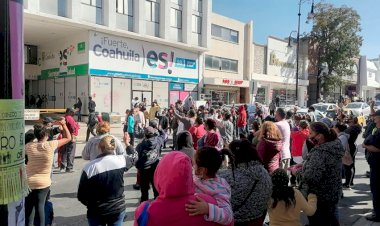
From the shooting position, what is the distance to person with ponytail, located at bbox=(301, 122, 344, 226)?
3840 mm

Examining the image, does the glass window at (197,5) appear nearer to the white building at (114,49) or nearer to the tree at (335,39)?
the white building at (114,49)

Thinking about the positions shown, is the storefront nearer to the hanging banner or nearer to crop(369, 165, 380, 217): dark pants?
crop(369, 165, 380, 217): dark pants

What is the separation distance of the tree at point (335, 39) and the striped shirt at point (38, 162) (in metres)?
46.6

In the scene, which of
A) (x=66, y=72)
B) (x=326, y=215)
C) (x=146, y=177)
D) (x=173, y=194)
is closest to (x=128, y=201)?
(x=146, y=177)

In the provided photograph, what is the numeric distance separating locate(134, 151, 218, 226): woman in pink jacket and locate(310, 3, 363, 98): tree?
1886 inches

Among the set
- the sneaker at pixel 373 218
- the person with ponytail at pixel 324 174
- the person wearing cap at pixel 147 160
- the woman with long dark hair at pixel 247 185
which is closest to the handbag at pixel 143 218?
the woman with long dark hair at pixel 247 185

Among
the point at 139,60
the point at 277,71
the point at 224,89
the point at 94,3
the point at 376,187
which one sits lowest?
the point at 376,187

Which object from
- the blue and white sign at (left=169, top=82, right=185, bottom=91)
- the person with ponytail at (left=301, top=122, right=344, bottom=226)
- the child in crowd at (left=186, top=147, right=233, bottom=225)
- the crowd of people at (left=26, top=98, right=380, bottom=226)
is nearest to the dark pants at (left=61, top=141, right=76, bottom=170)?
the crowd of people at (left=26, top=98, right=380, bottom=226)

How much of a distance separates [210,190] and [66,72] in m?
24.7

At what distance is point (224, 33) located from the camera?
34.4m

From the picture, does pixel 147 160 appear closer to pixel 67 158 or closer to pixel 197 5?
pixel 67 158

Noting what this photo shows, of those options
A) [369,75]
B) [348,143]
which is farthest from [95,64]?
[369,75]

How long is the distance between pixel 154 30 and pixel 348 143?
71.5ft

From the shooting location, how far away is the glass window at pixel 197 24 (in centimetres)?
3039
